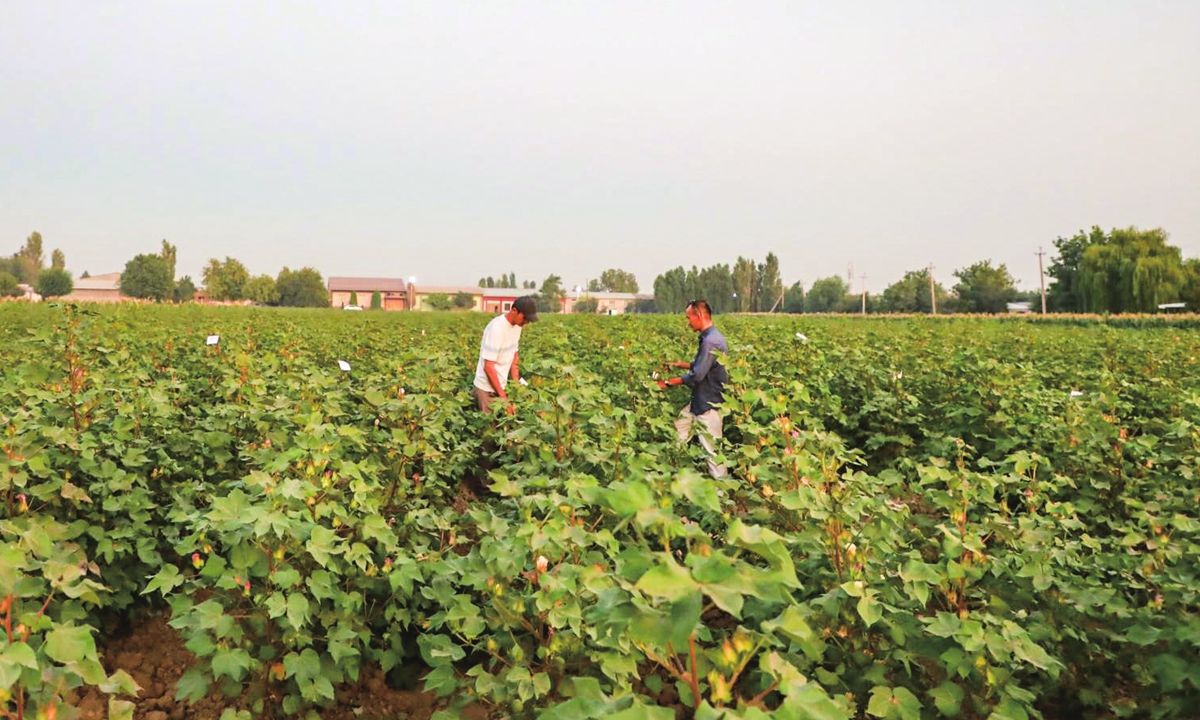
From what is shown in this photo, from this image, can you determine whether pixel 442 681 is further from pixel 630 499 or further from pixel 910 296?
pixel 910 296

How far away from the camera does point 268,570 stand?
246 cm

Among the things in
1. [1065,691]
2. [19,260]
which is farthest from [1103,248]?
[19,260]

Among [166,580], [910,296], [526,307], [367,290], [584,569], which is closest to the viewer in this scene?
[584,569]

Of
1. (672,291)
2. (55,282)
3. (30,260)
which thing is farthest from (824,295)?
(30,260)

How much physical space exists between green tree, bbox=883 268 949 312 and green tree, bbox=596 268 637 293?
74.6 meters

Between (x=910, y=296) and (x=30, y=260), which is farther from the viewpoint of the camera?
(x=30, y=260)

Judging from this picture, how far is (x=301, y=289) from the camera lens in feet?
279

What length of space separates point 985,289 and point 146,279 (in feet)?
282

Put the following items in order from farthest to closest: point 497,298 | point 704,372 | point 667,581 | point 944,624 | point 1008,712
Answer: point 497,298 → point 704,372 → point 944,624 → point 1008,712 → point 667,581

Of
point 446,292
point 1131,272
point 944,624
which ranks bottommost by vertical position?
point 944,624

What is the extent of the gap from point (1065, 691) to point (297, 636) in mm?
2890

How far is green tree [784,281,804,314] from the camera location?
351 ft

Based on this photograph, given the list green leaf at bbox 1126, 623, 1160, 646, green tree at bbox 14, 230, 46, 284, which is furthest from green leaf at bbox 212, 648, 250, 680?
green tree at bbox 14, 230, 46, 284

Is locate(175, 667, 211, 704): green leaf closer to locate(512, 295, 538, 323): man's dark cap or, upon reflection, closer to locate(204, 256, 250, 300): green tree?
locate(512, 295, 538, 323): man's dark cap
